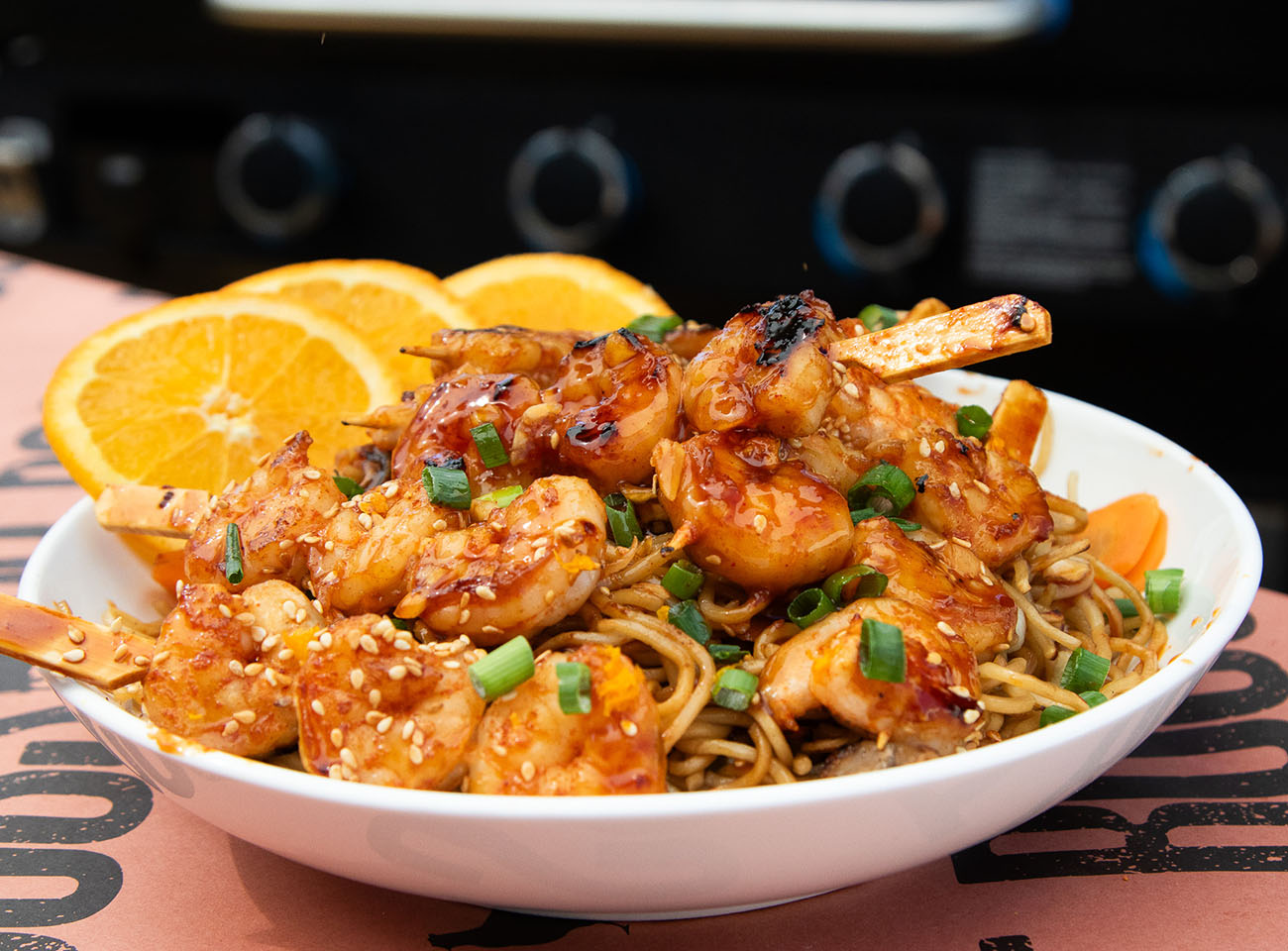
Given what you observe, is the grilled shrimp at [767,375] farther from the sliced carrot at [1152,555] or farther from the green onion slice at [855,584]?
the sliced carrot at [1152,555]

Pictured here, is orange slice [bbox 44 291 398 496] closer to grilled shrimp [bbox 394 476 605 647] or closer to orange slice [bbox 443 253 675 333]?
orange slice [bbox 443 253 675 333]

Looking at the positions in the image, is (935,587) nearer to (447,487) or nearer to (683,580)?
(683,580)

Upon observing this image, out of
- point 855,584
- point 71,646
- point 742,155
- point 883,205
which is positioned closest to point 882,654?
point 855,584

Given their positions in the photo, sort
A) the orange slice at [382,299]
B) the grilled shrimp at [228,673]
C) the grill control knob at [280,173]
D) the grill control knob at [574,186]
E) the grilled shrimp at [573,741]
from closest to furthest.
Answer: the grilled shrimp at [573,741] → the grilled shrimp at [228,673] → the orange slice at [382,299] → the grill control knob at [574,186] → the grill control knob at [280,173]

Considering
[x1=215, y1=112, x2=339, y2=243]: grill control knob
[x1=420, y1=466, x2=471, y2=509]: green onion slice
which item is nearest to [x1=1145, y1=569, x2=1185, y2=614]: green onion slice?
[x1=420, y1=466, x2=471, y2=509]: green onion slice

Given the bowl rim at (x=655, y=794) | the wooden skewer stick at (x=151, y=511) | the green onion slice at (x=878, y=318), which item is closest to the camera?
the bowl rim at (x=655, y=794)

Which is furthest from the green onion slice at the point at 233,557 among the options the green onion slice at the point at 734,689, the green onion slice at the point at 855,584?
the green onion slice at the point at 855,584

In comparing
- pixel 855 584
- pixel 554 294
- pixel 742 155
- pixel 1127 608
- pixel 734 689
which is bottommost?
pixel 1127 608
